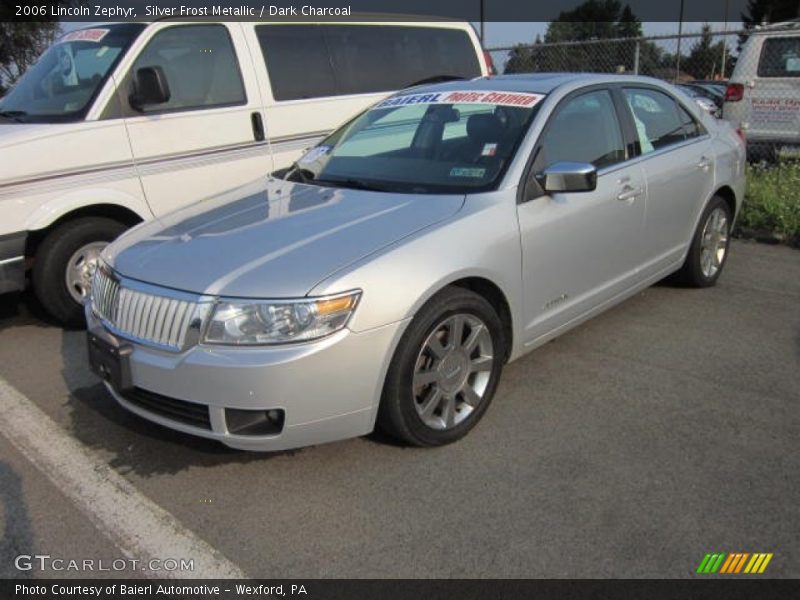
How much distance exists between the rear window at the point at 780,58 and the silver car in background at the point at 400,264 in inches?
222

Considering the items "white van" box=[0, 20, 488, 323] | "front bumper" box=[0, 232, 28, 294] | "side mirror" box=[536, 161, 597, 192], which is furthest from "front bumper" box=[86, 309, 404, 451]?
"white van" box=[0, 20, 488, 323]

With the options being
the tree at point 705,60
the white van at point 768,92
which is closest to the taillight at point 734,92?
the white van at point 768,92

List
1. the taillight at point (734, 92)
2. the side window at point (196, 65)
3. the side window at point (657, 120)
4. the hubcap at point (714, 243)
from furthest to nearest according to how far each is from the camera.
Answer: the taillight at point (734, 92) < the side window at point (196, 65) < the hubcap at point (714, 243) < the side window at point (657, 120)

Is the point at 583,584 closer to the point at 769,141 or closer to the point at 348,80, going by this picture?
the point at 348,80

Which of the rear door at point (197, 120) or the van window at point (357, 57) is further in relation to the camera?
the van window at point (357, 57)

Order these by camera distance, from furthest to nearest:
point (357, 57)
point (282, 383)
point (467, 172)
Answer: point (357, 57)
point (467, 172)
point (282, 383)

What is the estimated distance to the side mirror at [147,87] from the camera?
17.1ft

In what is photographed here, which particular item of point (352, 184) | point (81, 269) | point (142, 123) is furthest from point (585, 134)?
point (81, 269)

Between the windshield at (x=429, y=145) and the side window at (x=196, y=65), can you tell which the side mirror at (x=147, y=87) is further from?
the windshield at (x=429, y=145)

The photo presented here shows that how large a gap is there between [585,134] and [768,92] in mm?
6641

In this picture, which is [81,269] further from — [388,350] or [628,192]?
[628,192]

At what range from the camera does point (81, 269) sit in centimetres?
509

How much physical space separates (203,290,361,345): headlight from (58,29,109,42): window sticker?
3.69 meters

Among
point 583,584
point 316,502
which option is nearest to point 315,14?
point 316,502
